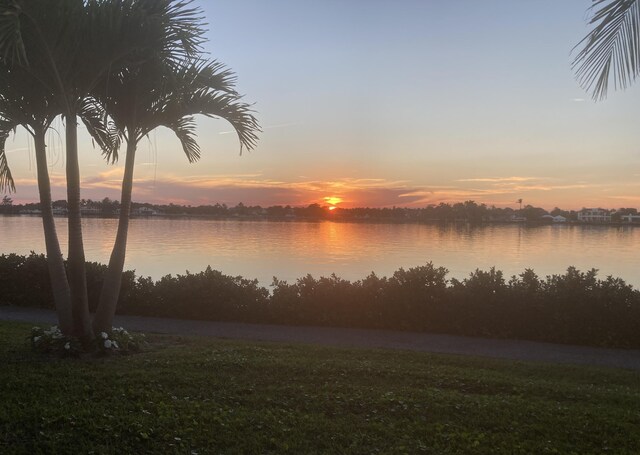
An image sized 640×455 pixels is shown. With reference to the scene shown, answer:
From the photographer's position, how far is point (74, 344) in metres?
6.88

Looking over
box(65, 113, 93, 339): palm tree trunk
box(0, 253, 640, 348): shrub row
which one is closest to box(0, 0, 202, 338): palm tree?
box(65, 113, 93, 339): palm tree trunk

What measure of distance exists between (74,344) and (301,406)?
3.47 m

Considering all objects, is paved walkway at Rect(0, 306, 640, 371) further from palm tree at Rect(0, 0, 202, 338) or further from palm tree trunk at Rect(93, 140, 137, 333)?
palm tree at Rect(0, 0, 202, 338)

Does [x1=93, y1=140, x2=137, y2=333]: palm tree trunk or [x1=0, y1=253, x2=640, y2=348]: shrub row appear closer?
[x1=93, y1=140, x2=137, y2=333]: palm tree trunk

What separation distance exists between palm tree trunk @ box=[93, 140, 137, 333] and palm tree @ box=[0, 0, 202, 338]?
32cm

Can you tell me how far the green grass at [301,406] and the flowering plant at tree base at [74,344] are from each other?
22 centimetres

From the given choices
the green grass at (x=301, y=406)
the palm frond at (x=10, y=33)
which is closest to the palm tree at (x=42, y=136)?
the green grass at (x=301, y=406)

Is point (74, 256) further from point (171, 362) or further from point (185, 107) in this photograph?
point (185, 107)

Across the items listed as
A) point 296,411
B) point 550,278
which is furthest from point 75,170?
point 550,278

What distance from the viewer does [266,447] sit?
416 cm

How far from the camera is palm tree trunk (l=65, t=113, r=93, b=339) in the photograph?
7.04 metres

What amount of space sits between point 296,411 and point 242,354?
8.27 feet

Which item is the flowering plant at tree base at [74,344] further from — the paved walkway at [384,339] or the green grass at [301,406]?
the paved walkway at [384,339]

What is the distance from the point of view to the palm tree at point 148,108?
7520 mm
